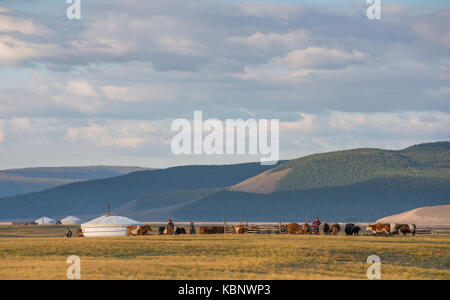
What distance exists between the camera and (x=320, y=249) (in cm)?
4744

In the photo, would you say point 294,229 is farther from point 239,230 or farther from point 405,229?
point 405,229

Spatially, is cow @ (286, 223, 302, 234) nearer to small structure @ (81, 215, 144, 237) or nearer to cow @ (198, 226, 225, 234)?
cow @ (198, 226, 225, 234)

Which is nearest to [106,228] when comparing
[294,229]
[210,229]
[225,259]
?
[210,229]

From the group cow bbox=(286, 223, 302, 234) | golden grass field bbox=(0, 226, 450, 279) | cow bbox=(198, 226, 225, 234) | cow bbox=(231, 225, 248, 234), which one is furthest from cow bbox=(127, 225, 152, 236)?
golden grass field bbox=(0, 226, 450, 279)

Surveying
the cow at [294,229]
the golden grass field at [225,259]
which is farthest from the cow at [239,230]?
the golden grass field at [225,259]

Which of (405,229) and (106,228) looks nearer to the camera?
(405,229)

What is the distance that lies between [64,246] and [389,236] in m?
Result: 30.1

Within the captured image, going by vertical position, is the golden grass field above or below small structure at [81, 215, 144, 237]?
below

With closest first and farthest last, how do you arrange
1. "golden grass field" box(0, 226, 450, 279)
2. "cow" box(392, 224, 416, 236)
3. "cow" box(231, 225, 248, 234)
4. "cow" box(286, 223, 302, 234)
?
"golden grass field" box(0, 226, 450, 279), "cow" box(286, 223, 302, 234), "cow" box(231, 225, 248, 234), "cow" box(392, 224, 416, 236)

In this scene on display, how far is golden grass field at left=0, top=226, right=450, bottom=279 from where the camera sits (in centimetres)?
3484

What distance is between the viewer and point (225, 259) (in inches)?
1679
